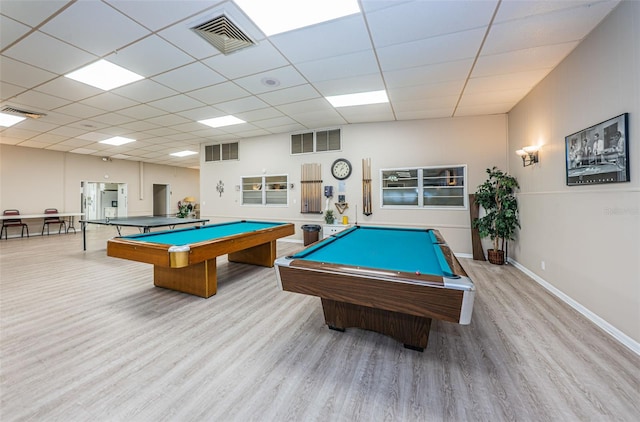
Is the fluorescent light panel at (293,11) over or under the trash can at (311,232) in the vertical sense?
over

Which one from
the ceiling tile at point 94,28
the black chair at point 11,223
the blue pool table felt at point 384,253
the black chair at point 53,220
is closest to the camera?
the blue pool table felt at point 384,253

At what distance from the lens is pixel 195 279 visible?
314 cm

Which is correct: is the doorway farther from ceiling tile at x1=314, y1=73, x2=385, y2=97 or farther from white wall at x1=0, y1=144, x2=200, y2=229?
ceiling tile at x1=314, y1=73, x2=385, y2=97

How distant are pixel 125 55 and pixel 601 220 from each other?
554 centimetres

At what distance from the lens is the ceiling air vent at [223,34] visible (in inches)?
97.4

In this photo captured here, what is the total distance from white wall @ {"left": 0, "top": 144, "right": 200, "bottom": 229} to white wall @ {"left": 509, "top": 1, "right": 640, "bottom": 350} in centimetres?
1304

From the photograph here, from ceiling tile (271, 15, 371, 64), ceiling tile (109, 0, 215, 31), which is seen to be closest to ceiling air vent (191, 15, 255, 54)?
ceiling tile (109, 0, 215, 31)

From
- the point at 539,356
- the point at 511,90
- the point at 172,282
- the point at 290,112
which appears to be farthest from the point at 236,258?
the point at 511,90

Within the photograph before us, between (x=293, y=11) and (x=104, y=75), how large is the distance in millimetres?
3013

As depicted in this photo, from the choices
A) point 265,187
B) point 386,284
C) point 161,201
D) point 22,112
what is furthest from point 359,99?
point 161,201

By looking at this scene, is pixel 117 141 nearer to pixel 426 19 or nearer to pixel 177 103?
pixel 177 103

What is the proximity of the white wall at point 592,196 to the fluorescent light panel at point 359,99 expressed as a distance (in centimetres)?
228

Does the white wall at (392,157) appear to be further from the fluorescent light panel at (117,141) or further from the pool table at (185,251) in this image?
the fluorescent light panel at (117,141)

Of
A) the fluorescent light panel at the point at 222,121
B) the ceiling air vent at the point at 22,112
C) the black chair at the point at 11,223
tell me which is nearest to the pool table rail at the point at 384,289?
the fluorescent light panel at the point at 222,121
